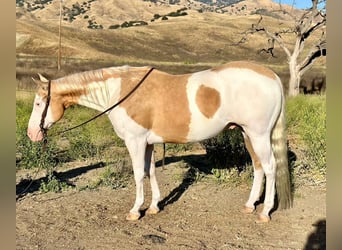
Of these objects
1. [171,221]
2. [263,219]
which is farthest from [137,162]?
[263,219]

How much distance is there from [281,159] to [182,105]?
1.45 meters

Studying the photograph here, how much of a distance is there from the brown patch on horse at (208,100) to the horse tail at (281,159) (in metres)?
0.82

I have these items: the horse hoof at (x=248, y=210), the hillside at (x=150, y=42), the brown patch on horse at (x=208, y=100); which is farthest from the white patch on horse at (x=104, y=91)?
the hillside at (x=150, y=42)

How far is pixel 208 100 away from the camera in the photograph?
4.98 m

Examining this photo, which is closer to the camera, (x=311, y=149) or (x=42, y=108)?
(x=42, y=108)

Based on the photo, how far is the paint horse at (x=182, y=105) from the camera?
A: 16.3ft

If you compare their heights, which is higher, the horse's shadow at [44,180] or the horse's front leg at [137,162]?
the horse's front leg at [137,162]

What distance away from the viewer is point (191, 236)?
476 cm

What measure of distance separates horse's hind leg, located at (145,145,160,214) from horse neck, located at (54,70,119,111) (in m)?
0.91

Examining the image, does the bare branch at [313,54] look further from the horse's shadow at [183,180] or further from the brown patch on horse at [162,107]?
the brown patch on horse at [162,107]

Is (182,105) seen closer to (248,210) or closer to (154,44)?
(248,210)

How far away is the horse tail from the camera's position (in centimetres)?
519
